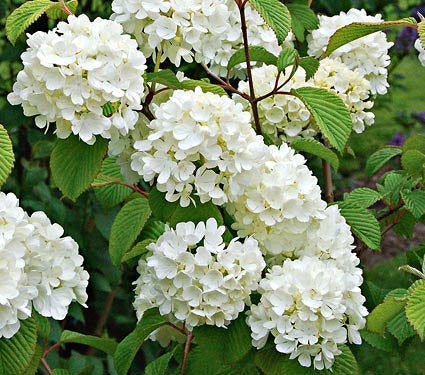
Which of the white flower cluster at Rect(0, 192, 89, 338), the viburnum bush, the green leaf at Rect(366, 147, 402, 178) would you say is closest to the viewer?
the white flower cluster at Rect(0, 192, 89, 338)

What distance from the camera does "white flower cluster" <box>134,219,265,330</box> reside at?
4.41 ft

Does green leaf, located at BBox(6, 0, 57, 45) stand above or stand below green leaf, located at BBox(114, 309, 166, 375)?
above

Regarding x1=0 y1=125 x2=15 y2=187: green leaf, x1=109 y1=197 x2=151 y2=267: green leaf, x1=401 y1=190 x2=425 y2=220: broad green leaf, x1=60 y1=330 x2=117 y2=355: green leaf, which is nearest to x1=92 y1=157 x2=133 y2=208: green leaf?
x1=109 y1=197 x2=151 y2=267: green leaf

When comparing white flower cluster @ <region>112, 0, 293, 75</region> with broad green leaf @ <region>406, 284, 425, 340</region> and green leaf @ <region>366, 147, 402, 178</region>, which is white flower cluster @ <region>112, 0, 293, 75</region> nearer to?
broad green leaf @ <region>406, 284, 425, 340</region>

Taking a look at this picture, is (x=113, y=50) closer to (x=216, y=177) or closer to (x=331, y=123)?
(x=216, y=177)

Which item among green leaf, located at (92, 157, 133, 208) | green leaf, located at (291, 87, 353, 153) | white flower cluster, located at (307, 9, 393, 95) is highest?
green leaf, located at (291, 87, 353, 153)

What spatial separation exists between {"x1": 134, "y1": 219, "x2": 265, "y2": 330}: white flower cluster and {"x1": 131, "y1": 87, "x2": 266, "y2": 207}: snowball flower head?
0.22 ft

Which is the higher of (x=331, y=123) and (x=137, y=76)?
(x=137, y=76)

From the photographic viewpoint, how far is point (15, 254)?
121cm

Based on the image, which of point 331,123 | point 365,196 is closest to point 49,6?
point 331,123

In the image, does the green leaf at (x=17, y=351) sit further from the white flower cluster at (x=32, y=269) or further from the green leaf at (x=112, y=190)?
the green leaf at (x=112, y=190)

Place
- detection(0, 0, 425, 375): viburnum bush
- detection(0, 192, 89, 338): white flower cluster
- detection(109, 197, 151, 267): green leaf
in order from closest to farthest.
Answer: detection(0, 192, 89, 338): white flower cluster < detection(0, 0, 425, 375): viburnum bush < detection(109, 197, 151, 267): green leaf

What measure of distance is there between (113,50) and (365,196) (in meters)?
0.86

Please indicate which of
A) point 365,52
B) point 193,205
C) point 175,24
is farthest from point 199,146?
point 365,52
